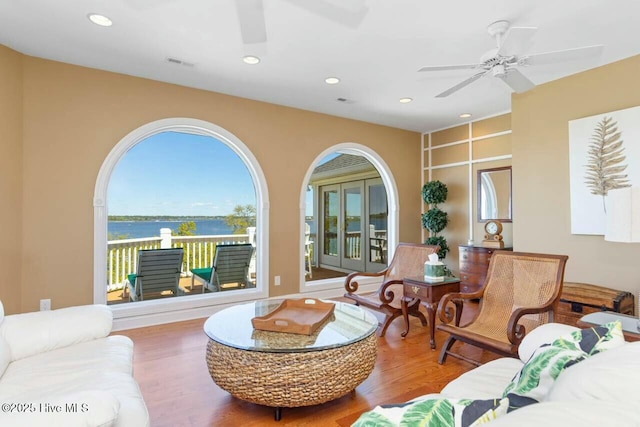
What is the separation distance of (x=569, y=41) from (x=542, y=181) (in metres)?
1.57

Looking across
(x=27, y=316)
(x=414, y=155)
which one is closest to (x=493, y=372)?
(x=27, y=316)

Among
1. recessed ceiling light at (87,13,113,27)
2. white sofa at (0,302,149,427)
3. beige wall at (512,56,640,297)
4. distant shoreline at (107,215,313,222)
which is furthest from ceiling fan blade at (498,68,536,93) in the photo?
distant shoreline at (107,215,313,222)

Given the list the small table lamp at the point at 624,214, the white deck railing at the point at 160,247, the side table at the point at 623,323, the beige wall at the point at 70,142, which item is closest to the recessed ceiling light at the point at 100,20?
the beige wall at the point at 70,142

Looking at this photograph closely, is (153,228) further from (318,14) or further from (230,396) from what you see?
(318,14)

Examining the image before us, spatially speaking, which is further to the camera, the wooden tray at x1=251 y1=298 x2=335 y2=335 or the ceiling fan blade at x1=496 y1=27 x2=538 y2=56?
the ceiling fan blade at x1=496 y1=27 x2=538 y2=56

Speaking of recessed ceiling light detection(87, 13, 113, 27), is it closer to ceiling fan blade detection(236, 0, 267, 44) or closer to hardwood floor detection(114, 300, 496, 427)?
ceiling fan blade detection(236, 0, 267, 44)

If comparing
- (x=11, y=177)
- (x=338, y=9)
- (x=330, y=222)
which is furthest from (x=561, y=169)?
(x=11, y=177)

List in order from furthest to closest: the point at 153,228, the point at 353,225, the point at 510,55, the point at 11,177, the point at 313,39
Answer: the point at 353,225
the point at 153,228
the point at 11,177
the point at 313,39
the point at 510,55

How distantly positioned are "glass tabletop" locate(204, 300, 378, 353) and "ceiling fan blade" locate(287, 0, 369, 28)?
2.33m

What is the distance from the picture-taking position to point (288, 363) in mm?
1977

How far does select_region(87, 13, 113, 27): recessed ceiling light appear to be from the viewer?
2678 mm

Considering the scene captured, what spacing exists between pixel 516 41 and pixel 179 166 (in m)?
4.15

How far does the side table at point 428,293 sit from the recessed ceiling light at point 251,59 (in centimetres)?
271

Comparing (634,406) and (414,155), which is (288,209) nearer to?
(414,155)
